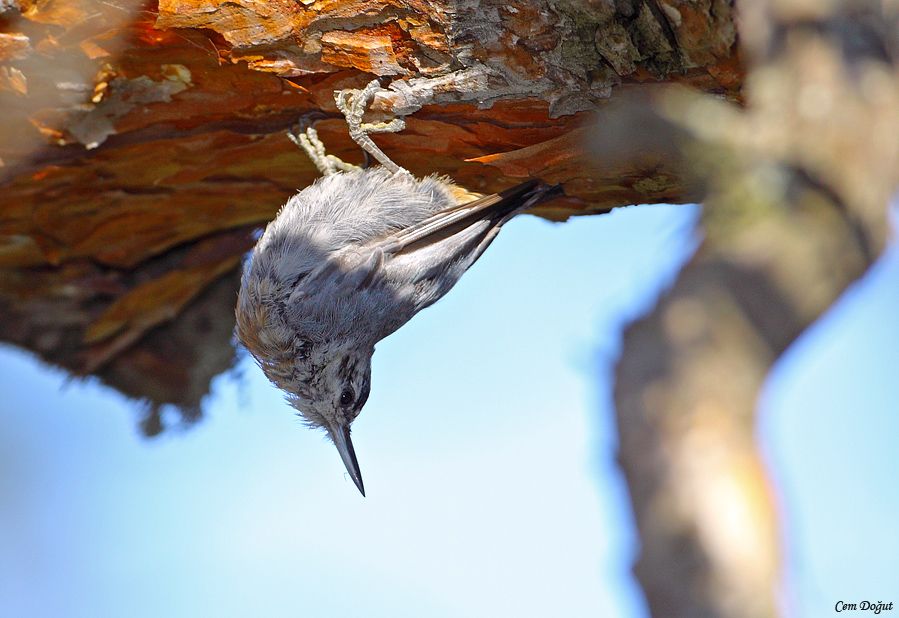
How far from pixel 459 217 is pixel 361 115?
506 millimetres

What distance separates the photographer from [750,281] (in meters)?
0.98

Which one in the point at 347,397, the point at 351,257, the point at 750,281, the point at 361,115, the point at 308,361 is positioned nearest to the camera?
the point at 750,281

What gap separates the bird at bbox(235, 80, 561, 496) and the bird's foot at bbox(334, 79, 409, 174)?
36 mm

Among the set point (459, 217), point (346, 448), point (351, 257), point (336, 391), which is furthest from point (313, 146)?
point (346, 448)

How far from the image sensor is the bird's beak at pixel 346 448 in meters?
3.34

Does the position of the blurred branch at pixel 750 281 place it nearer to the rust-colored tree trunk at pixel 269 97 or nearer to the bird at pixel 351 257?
the rust-colored tree trunk at pixel 269 97

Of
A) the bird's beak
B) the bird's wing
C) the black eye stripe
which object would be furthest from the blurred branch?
the bird's beak

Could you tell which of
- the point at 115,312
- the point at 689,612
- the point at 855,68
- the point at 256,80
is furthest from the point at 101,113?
the point at 689,612

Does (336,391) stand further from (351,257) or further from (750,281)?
(750,281)

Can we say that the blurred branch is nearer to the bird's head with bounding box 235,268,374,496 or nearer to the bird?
the bird

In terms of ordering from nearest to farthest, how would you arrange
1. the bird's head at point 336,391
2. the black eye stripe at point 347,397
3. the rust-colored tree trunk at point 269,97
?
the rust-colored tree trunk at point 269,97 < the bird's head at point 336,391 < the black eye stripe at point 347,397

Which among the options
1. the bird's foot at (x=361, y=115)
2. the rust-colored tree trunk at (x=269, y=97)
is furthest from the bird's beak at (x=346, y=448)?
the bird's foot at (x=361, y=115)

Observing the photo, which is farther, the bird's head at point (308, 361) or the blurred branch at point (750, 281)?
the bird's head at point (308, 361)

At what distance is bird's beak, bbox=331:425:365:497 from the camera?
334 cm
